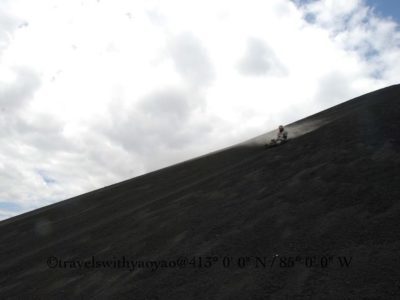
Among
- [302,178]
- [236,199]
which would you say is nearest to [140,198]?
[236,199]

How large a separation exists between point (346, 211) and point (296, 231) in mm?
1644

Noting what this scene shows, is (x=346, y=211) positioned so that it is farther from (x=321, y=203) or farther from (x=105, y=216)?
(x=105, y=216)

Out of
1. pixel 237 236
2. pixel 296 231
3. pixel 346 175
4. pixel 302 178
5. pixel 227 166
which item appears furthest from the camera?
pixel 227 166

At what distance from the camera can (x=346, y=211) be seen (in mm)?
10852
